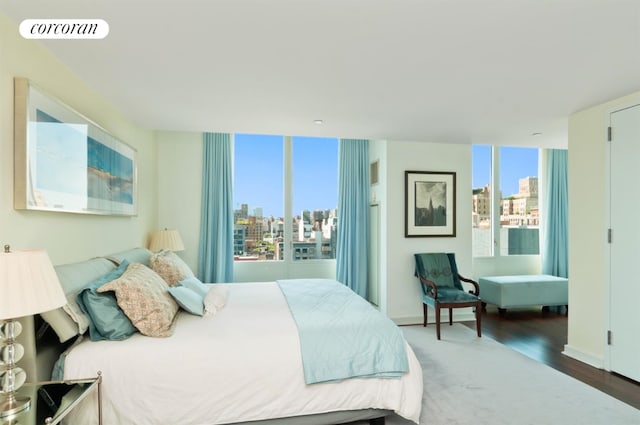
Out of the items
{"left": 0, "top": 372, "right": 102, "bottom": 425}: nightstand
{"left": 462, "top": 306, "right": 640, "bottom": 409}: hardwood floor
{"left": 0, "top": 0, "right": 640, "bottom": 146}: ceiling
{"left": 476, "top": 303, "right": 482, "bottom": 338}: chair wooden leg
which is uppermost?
{"left": 0, "top": 0, "right": 640, "bottom": 146}: ceiling

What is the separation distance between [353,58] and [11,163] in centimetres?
203

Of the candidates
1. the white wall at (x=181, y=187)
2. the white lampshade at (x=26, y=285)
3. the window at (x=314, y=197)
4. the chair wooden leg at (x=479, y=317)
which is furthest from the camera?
the window at (x=314, y=197)

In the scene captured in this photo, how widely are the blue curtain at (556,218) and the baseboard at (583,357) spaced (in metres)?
2.49

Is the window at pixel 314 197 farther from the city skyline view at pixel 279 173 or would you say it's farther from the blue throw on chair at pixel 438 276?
the blue throw on chair at pixel 438 276

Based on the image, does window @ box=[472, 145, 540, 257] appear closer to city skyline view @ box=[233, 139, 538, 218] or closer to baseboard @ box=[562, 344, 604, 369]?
city skyline view @ box=[233, 139, 538, 218]

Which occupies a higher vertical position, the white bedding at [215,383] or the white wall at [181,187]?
the white wall at [181,187]

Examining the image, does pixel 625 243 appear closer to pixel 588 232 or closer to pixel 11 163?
pixel 588 232

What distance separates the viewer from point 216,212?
16.0 ft

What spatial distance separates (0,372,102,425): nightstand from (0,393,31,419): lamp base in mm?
16

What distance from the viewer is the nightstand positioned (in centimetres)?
148

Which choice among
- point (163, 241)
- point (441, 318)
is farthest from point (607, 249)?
point (163, 241)

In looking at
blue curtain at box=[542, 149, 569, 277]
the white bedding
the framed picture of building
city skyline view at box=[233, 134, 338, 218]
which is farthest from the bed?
blue curtain at box=[542, 149, 569, 277]

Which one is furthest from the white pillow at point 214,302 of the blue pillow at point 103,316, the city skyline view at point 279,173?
the city skyline view at point 279,173

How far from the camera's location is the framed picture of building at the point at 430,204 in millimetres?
4680
